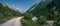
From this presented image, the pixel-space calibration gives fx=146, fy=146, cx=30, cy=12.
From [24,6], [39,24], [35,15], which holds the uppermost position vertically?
[24,6]

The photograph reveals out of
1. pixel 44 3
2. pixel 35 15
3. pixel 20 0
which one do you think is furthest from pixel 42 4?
pixel 20 0

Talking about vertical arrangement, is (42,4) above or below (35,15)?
above

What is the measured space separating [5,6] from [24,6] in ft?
1.13

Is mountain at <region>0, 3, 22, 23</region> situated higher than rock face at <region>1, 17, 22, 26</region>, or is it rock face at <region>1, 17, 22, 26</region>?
mountain at <region>0, 3, 22, 23</region>

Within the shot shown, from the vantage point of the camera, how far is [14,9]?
102 inches

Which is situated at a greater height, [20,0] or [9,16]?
[20,0]

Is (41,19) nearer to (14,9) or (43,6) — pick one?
(43,6)

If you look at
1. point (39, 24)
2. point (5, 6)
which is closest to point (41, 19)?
point (39, 24)

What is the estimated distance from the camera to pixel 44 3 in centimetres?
261

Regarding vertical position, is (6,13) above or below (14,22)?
above

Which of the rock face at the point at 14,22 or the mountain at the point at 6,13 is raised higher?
the mountain at the point at 6,13

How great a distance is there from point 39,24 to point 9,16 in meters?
0.54

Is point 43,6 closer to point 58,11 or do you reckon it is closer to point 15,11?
point 58,11

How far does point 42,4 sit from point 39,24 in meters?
0.36
